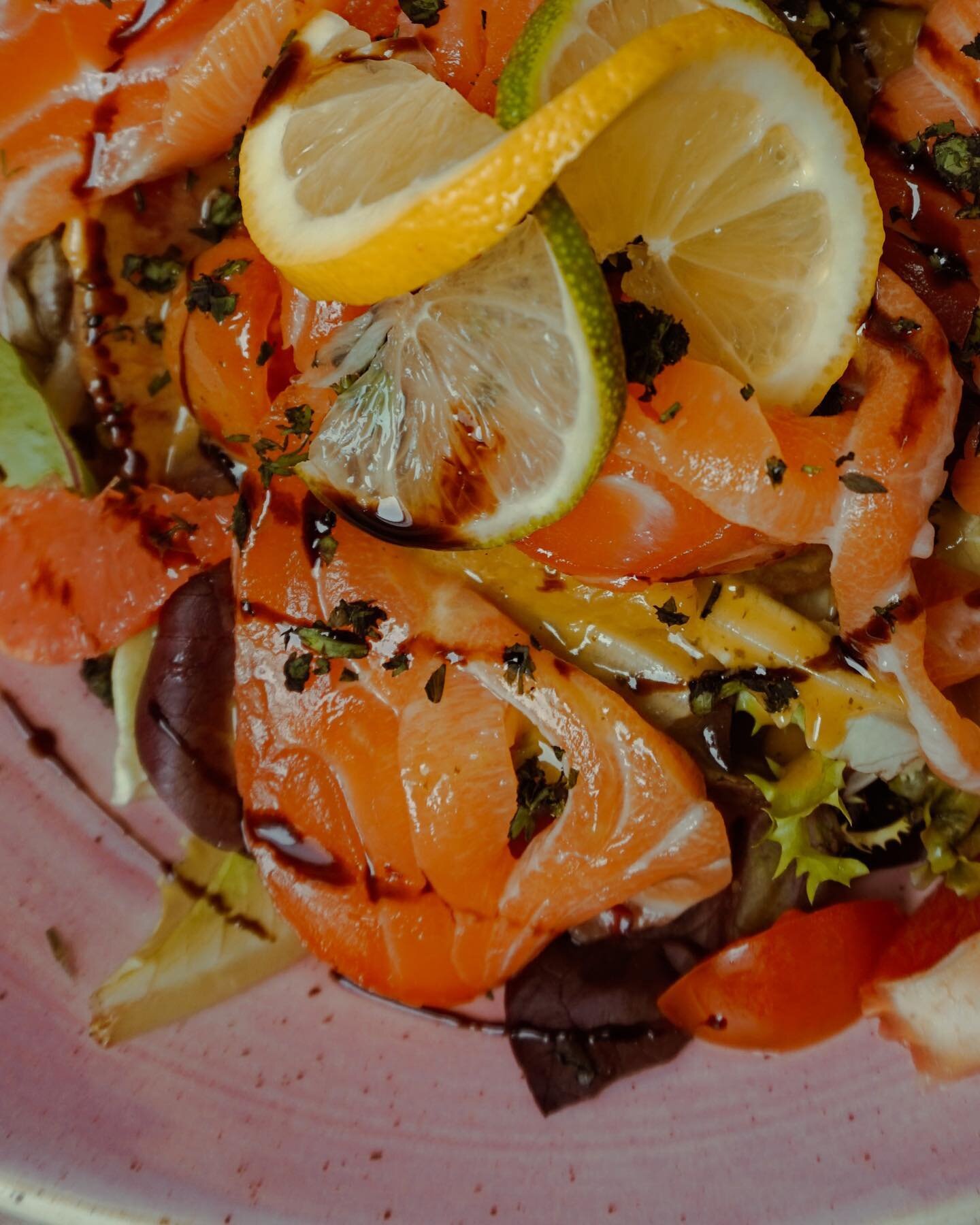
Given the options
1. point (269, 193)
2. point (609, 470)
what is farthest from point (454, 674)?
point (269, 193)

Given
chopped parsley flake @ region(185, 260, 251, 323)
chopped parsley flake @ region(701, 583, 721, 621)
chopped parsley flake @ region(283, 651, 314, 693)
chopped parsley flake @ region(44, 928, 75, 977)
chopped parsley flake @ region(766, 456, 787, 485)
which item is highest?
chopped parsley flake @ region(185, 260, 251, 323)

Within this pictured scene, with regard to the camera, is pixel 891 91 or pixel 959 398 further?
pixel 891 91

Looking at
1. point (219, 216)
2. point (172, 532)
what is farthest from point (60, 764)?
point (219, 216)

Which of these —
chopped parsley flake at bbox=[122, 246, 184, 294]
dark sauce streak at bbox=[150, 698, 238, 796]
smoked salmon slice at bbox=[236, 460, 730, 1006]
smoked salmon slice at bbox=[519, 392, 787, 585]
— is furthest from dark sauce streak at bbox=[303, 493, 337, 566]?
chopped parsley flake at bbox=[122, 246, 184, 294]

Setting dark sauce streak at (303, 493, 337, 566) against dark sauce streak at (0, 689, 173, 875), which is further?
dark sauce streak at (0, 689, 173, 875)

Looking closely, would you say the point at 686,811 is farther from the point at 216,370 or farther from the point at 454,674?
the point at 216,370

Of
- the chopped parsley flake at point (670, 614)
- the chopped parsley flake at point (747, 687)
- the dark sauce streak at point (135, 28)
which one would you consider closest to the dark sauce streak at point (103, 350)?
the dark sauce streak at point (135, 28)

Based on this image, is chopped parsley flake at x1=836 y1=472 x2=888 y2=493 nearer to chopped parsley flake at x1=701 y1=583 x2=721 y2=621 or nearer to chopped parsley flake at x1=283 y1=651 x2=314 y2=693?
chopped parsley flake at x1=701 y1=583 x2=721 y2=621

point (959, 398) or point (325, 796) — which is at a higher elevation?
point (959, 398)
